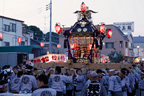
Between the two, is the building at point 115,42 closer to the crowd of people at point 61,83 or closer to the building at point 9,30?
the building at point 9,30

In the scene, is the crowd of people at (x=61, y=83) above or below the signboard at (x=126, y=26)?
below

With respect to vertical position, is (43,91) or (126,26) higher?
(126,26)

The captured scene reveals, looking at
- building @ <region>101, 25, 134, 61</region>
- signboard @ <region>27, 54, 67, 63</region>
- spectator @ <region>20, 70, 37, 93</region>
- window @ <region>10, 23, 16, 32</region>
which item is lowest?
spectator @ <region>20, 70, 37, 93</region>

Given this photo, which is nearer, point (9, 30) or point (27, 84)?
point (27, 84)

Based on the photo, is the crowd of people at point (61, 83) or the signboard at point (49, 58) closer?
the crowd of people at point (61, 83)

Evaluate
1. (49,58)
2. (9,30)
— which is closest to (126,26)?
(9,30)

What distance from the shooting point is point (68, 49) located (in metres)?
22.0

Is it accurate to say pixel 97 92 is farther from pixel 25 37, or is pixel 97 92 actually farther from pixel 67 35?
pixel 25 37

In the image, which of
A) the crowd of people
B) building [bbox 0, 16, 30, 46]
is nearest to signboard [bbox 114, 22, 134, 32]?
building [bbox 0, 16, 30, 46]

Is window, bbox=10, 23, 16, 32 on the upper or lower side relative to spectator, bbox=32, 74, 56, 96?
upper

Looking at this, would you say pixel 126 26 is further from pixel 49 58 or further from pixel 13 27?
pixel 49 58

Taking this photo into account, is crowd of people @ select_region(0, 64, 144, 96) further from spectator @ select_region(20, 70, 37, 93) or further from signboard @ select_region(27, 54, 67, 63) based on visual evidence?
signboard @ select_region(27, 54, 67, 63)

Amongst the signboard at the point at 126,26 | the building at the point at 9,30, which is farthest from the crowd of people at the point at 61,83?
the signboard at the point at 126,26

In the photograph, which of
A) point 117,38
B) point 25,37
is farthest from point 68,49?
point 117,38
